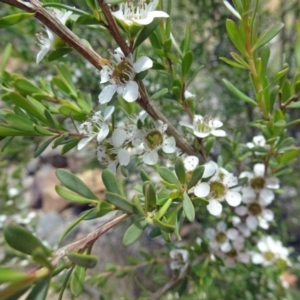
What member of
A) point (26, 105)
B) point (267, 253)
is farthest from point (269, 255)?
point (26, 105)

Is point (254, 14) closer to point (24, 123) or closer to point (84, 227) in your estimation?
point (24, 123)

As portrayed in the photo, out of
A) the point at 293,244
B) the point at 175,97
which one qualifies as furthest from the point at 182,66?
the point at 293,244

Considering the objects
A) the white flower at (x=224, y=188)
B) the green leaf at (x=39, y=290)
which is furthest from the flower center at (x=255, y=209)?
the green leaf at (x=39, y=290)

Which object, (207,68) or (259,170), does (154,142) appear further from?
(207,68)

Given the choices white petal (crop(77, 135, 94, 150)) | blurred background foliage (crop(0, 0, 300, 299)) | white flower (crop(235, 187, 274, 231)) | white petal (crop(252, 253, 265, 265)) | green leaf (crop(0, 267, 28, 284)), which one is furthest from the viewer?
blurred background foliage (crop(0, 0, 300, 299))

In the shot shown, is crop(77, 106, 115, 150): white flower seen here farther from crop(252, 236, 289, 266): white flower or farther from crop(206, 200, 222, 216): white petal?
crop(252, 236, 289, 266): white flower

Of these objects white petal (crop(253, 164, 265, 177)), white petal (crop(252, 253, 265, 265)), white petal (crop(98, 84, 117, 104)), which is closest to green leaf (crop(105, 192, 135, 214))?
white petal (crop(98, 84, 117, 104))
